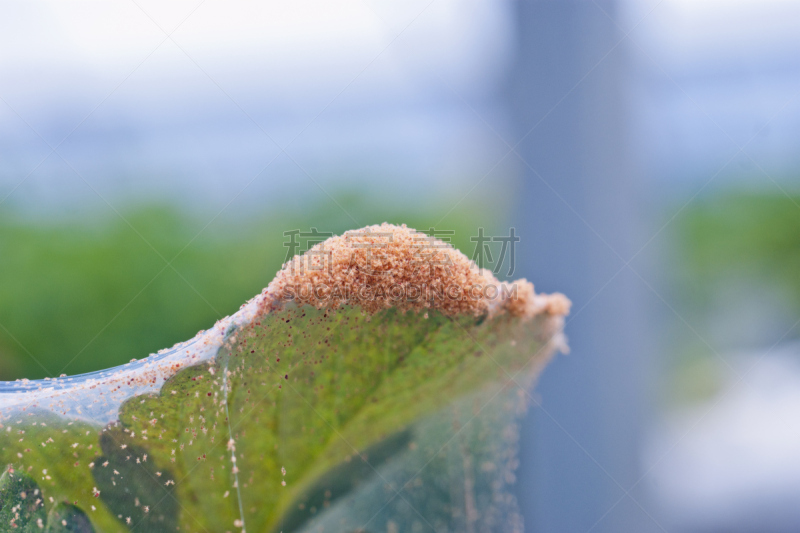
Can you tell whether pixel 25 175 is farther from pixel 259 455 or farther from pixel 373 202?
pixel 259 455

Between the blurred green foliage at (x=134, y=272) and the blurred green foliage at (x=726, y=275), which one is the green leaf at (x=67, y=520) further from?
the blurred green foliage at (x=726, y=275)

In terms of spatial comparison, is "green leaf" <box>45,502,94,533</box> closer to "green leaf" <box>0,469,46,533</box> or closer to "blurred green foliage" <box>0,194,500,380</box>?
"green leaf" <box>0,469,46,533</box>

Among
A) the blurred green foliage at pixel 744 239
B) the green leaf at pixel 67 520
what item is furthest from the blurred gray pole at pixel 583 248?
the blurred green foliage at pixel 744 239

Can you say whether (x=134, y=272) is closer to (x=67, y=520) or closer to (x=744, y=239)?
(x=67, y=520)

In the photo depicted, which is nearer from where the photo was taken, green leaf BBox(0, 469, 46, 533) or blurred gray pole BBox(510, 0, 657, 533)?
green leaf BBox(0, 469, 46, 533)

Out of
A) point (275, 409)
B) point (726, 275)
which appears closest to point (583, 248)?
point (275, 409)

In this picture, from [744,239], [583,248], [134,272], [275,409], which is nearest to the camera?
[275,409]

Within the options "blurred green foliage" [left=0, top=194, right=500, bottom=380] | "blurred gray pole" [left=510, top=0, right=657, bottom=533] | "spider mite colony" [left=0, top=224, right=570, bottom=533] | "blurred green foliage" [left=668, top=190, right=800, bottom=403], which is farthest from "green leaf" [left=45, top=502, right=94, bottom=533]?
"blurred green foliage" [left=668, top=190, right=800, bottom=403]
